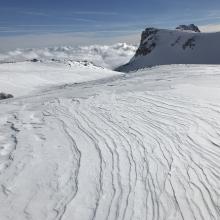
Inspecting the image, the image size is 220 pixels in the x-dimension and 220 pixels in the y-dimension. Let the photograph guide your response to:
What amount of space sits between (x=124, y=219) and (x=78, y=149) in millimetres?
2618

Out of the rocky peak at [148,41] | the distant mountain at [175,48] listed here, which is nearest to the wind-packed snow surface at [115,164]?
the distant mountain at [175,48]

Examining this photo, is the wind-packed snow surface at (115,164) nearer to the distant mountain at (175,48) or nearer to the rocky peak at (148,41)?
the distant mountain at (175,48)

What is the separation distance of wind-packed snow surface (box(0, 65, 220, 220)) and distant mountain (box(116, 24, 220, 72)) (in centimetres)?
10683

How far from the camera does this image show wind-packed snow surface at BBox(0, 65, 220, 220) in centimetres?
480

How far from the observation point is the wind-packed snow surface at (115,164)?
480 centimetres

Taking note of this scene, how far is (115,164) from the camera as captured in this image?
20.2ft

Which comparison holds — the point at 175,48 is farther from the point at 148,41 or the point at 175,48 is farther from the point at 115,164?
the point at 115,164

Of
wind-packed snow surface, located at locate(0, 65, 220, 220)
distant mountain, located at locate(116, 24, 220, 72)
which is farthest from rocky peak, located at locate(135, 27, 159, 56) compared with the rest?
wind-packed snow surface, located at locate(0, 65, 220, 220)

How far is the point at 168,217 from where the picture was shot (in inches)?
179

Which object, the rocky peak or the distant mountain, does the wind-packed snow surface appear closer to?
the distant mountain

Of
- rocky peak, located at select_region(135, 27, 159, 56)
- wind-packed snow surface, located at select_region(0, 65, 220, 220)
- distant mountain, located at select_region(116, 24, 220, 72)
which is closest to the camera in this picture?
wind-packed snow surface, located at select_region(0, 65, 220, 220)

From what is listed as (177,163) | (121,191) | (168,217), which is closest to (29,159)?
(121,191)

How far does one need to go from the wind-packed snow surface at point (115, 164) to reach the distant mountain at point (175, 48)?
10683cm

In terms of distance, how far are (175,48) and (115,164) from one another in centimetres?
14132
